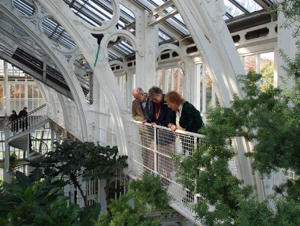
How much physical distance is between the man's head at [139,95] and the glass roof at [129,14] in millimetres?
2145

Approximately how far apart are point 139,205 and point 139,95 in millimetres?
3298

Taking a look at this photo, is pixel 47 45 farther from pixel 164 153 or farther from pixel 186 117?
pixel 186 117

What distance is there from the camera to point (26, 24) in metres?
8.52

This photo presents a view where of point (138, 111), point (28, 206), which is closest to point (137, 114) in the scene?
point (138, 111)

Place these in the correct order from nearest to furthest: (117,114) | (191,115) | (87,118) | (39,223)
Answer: (39,223), (191,115), (117,114), (87,118)

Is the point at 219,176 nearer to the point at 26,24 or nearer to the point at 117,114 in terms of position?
the point at 117,114

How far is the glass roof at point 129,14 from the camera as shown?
21.1ft

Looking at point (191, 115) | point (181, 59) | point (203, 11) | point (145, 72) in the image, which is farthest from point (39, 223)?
point (181, 59)

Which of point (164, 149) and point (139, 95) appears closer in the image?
point (164, 149)

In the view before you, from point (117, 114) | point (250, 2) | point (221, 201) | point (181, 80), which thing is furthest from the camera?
point (181, 80)

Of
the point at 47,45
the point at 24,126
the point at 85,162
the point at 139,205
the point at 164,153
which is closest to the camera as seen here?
the point at 139,205

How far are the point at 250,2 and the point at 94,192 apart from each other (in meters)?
6.89

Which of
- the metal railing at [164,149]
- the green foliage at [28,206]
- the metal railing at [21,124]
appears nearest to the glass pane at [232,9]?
the metal railing at [164,149]

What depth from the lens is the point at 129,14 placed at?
29.3ft
